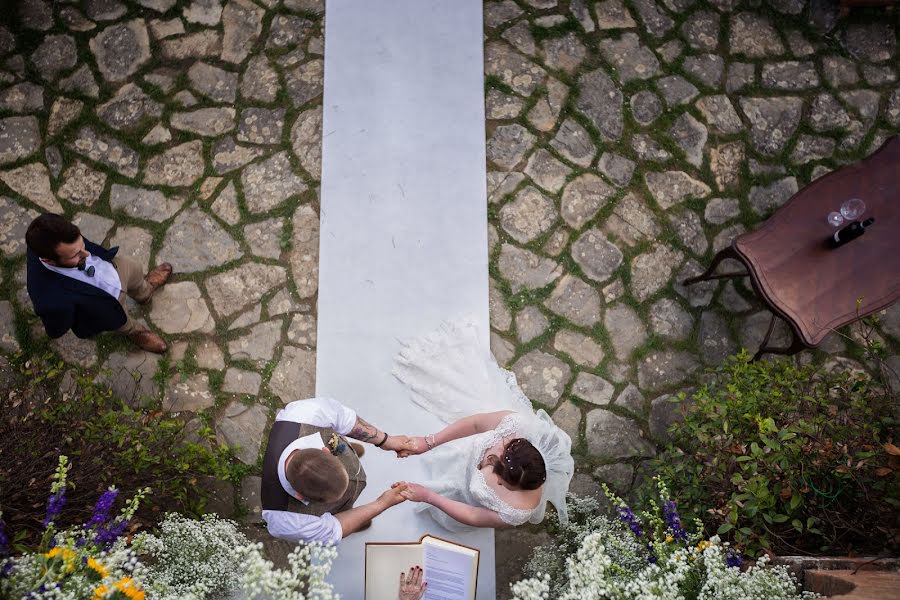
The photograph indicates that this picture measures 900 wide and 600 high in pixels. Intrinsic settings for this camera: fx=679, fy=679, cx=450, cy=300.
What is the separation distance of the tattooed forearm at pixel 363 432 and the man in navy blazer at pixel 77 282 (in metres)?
1.61

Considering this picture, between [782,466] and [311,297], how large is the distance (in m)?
3.05

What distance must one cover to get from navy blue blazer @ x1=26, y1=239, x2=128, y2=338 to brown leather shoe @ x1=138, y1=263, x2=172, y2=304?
394 mm

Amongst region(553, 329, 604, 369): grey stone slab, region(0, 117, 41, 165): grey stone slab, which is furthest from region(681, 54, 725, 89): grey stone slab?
region(0, 117, 41, 165): grey stone slab

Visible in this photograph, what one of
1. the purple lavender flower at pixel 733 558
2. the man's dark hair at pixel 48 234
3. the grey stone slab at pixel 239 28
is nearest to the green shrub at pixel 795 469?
the purple lavender flower at pixel 733 558

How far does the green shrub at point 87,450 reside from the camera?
11.5 ft

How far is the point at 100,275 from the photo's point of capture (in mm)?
4121

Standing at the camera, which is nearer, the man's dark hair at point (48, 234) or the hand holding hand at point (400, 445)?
the man's dark hair at point (48, 234)

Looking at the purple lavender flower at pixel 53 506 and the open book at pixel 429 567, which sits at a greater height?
the purple lavender flower at pixel 53 506

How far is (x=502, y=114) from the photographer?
5.02 metres

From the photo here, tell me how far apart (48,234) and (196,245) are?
47.2 inches

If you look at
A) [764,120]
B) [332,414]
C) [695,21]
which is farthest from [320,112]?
[764,120]

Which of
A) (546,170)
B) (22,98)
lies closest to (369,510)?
(546,170)

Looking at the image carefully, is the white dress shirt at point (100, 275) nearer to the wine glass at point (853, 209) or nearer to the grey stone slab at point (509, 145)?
the grey stone slab at point (509, 145)

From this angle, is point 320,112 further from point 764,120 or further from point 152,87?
point 764,120
